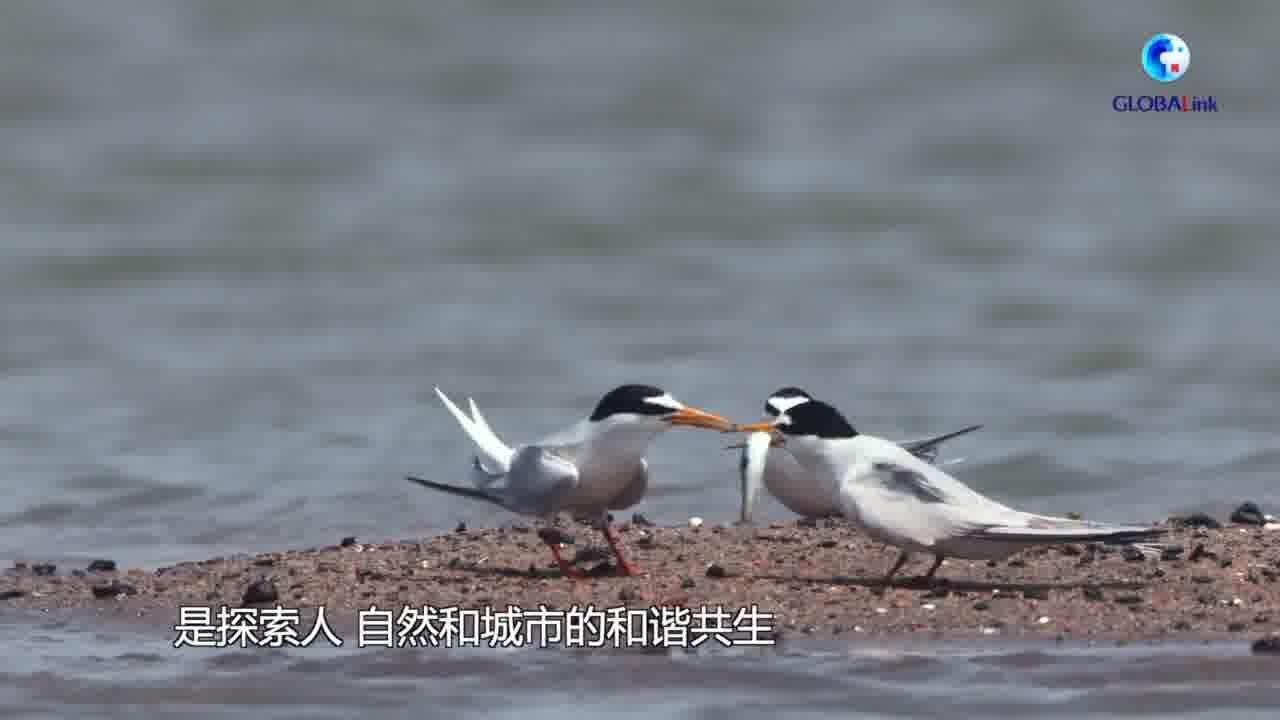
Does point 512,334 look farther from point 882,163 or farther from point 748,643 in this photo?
point 748,643

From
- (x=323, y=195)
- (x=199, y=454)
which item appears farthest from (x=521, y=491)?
(x=323, y=195)

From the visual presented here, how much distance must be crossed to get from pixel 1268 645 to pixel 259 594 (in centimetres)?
314

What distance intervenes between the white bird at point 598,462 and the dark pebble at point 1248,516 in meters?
2.31

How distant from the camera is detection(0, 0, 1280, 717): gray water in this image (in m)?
5.93

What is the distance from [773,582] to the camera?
6789 mm

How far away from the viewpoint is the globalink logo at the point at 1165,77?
53.5ft

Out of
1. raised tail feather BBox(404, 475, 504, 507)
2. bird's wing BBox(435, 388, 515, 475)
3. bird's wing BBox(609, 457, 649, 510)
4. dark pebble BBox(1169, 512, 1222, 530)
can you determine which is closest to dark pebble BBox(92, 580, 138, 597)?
raised tail feather BBox(404, 475, 504, 507)

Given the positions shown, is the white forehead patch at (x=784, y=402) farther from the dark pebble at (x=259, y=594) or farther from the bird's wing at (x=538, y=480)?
the dark pebble at (x=259, y=594)

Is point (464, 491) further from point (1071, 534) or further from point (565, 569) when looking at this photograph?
point (1071, 534)

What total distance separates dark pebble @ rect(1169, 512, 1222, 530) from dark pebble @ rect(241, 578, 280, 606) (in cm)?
338

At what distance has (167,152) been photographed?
16.2 m

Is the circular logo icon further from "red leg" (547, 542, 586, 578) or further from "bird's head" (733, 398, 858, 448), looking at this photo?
"red leg" (547, 542, 586, 578)

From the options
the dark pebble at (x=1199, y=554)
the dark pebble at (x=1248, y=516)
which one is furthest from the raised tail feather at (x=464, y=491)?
the dark pebble at (x=1248, y=516)
